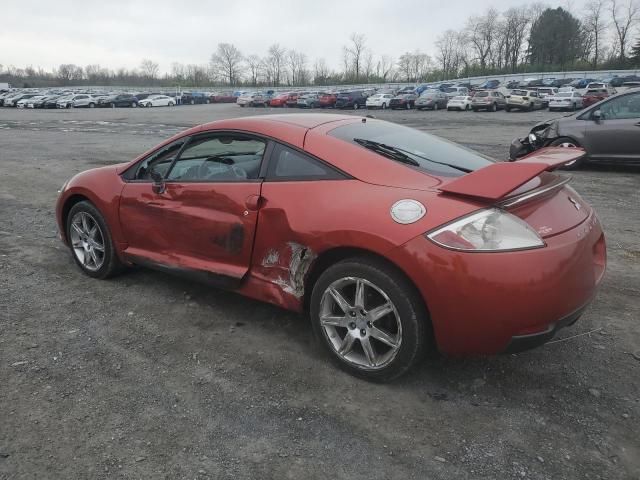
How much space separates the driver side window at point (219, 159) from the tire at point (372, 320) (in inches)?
37.9

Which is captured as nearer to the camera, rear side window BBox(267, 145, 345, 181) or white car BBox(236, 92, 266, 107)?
rear side window BBox(267, 145, 345, 181)

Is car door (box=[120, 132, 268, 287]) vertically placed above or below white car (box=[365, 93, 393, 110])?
below

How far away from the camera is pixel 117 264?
4.44 meters

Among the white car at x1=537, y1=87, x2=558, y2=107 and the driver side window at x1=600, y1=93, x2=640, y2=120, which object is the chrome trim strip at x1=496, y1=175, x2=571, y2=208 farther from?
the white car at x1=537, y1=87, x2=558, y2=107

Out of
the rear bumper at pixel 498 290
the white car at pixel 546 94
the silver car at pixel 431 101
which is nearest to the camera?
the rear bumper at pixel 498 290

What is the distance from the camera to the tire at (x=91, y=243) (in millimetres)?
4395

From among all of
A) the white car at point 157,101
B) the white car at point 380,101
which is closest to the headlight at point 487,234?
the white car at point 380,101

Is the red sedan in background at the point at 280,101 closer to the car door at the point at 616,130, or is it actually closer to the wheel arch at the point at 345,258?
the car door at the point at 616,130

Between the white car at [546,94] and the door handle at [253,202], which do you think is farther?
the white car at [546,94]

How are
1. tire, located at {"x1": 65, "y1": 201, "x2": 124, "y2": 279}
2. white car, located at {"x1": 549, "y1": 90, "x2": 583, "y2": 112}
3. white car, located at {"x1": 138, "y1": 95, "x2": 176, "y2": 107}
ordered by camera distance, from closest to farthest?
tire, located at {"x1": 65, "y1": 201, "x2": 124, "y2": 279}
white car, located at {"x1": 549, "y1": 90, "x2": 583, "y2": 112}
white car, located at {"x1": 138, "y1": 95, "x2": 176, "y2": 107}

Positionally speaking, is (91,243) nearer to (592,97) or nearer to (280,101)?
(592,97)

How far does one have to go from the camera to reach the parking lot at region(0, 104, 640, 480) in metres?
2.38

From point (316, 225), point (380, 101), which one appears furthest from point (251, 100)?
point (316, 225)

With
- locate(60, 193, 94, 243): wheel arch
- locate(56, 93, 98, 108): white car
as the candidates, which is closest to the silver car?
locate(56, 93, 98, 108): white car
